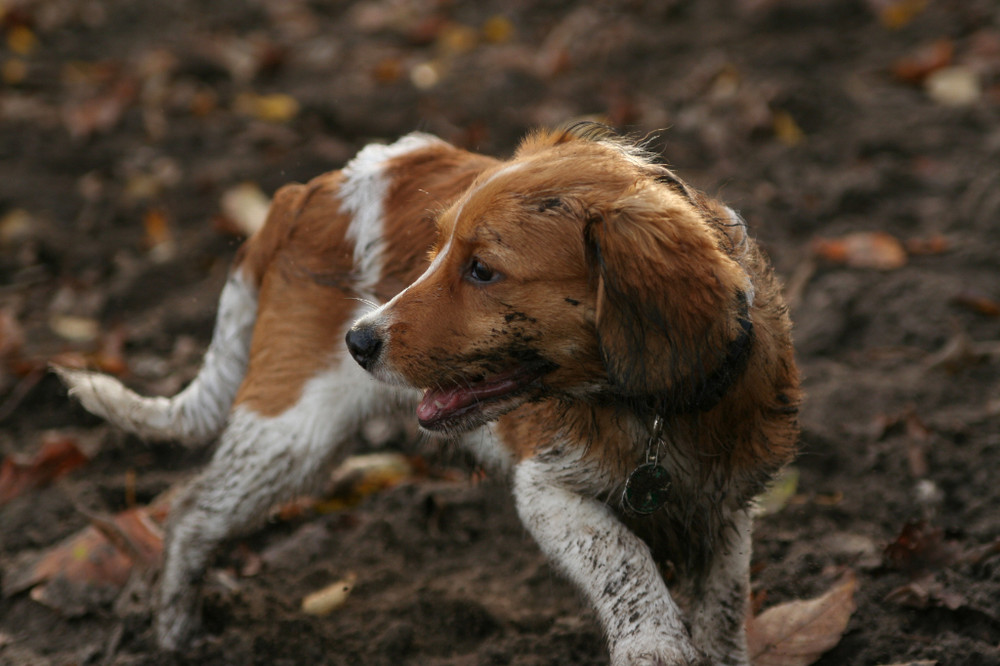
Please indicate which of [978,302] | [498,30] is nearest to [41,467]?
[978,302]

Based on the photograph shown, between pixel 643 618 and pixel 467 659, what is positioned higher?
pixel 643 618

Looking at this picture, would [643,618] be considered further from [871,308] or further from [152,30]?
[152,30]

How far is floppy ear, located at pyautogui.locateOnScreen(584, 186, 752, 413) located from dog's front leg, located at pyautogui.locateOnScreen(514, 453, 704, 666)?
1.54 ft

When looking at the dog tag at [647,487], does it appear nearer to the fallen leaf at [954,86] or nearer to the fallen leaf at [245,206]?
the fallen leaf at [245,206]

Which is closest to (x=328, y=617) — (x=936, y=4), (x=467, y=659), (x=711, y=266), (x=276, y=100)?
(x=467, y=659)

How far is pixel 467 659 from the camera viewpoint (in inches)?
131

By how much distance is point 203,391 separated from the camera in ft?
12.8

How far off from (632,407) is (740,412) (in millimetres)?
292

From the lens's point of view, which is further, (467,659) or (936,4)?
(936,4)

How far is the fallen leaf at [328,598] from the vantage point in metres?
3.68

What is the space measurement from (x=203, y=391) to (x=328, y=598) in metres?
0.91

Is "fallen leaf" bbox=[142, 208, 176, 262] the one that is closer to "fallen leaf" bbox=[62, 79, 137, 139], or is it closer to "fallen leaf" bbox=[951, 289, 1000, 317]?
"fallen leaf" bbox=[62, 79, 137, 139]

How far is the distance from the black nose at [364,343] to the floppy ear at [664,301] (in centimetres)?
60

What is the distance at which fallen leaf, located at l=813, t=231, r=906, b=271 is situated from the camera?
5152 millimetres
